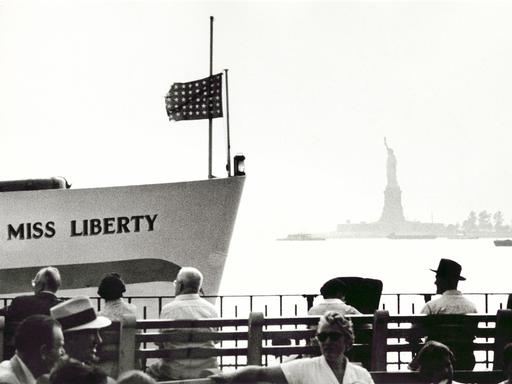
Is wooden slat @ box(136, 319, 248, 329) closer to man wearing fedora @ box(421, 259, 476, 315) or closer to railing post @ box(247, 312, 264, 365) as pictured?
railing post @ box(247, 312, 264, 365)

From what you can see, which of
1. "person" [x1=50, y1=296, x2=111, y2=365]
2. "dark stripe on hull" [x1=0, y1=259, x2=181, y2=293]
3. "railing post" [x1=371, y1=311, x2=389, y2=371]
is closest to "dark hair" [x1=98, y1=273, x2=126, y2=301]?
"railing post" [x1=371, y1=311, x2=389, y2=371]

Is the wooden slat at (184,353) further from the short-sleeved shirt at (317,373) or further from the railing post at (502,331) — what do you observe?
the railing post at (502,331)

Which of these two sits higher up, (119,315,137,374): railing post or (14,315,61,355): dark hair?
(14,315,61,355): dark hair

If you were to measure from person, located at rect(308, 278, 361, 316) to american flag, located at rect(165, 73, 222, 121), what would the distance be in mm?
10324

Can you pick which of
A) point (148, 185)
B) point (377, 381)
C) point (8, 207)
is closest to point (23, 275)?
point (8, 207)

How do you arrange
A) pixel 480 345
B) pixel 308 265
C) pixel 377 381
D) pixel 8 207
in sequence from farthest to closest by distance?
pixel 308 265
pixel 8 207
pixel 480 345
pixel 377 381

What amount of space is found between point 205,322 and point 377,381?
1270 millimetres

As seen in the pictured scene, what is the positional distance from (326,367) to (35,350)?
1.72 metres

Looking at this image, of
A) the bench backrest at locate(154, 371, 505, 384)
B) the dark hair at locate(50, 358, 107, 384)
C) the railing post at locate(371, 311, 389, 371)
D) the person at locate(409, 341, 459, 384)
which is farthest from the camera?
the railing post at locate(371, 311, 389, 371)

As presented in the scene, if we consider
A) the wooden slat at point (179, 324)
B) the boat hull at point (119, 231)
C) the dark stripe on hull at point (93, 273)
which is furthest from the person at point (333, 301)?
the dark stripe on hull at point (93, 273)

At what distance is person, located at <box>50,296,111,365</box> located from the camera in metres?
5.20

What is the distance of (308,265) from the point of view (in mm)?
163750

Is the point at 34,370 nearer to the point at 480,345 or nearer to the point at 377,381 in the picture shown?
the point at 377,381

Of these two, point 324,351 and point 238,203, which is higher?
point 238,203
